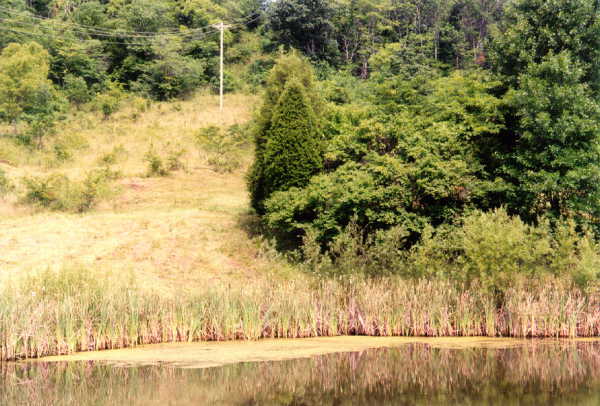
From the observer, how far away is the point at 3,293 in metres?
13.4

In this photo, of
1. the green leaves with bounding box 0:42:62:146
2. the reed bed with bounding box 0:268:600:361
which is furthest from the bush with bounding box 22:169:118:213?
the green leaves with bounding box 0:42:62:146

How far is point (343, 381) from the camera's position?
11.9m

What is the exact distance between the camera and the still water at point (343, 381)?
10656mm

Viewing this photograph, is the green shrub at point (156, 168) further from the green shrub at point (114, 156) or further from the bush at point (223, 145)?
the green shrub at point (114, 156)

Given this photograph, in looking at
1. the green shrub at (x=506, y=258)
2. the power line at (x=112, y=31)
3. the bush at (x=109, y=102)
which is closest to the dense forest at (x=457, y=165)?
the green shrub at (x=506, y=258)

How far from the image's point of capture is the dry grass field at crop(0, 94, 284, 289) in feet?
67.7

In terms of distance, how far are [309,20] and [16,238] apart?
3573 cm

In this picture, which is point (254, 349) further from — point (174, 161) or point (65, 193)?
point (174, 161)

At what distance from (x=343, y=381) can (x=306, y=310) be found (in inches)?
120

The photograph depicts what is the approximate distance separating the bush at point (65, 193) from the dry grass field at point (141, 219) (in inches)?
16.2

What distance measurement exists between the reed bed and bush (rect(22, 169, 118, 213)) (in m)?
12.1

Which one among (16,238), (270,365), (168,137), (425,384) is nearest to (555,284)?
(425,384)

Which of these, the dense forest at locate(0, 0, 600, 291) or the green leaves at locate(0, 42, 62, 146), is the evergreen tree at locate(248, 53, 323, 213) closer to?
the dense forest at locate(0, 0, 600, 291)

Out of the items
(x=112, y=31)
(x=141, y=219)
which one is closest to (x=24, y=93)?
(x=112, y=31)
